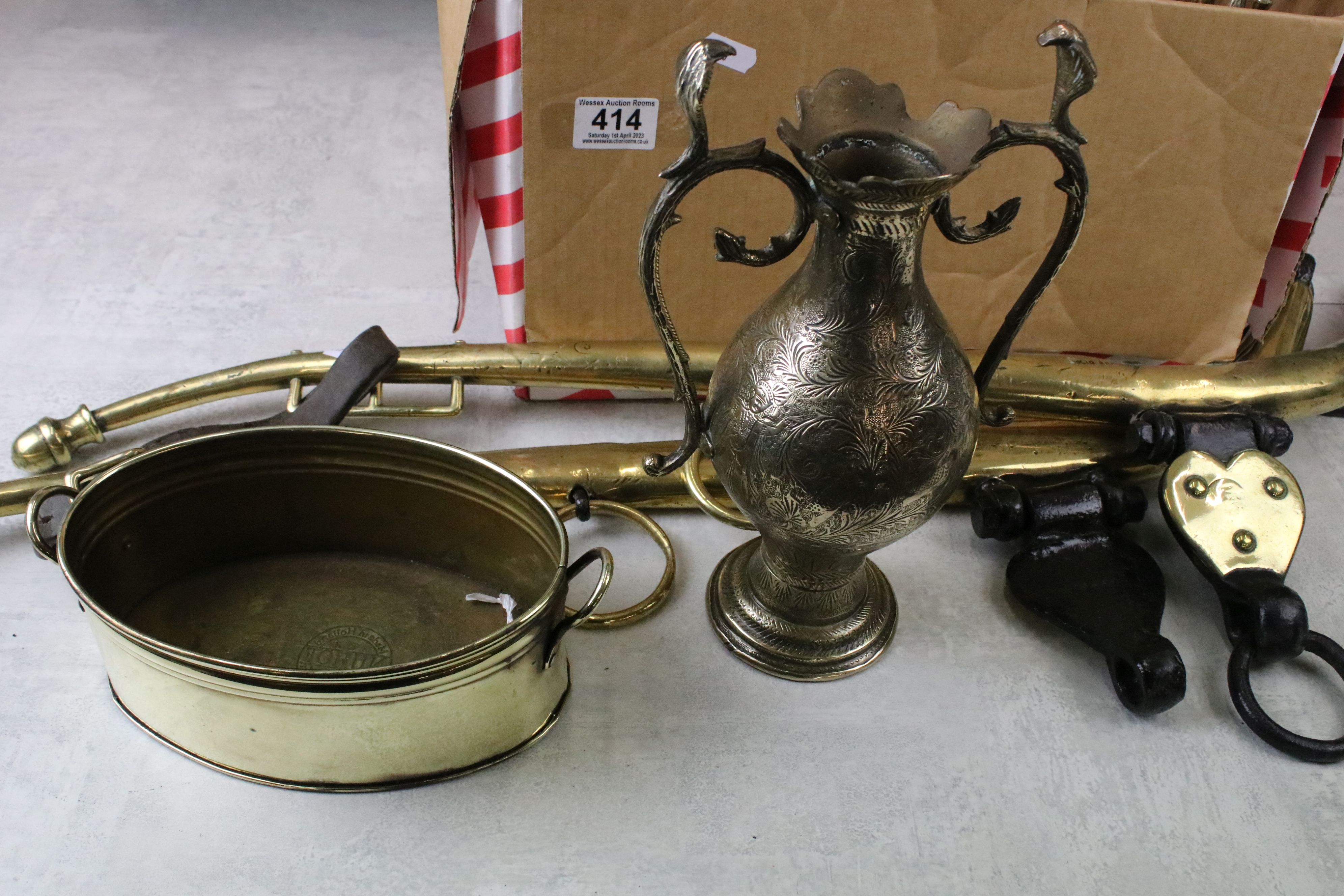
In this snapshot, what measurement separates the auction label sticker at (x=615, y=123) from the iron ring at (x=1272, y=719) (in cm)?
74

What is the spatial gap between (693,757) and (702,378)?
0.45m

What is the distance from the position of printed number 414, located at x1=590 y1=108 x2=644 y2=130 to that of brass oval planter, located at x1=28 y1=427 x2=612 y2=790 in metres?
0.39

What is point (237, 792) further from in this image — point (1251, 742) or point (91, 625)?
point (1251, 742)

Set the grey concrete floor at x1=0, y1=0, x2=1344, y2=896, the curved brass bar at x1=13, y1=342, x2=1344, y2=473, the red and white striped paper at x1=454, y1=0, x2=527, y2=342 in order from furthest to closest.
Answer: the curved brass bar at x1=13, y1=342, x2=1344, y2=473, the red and white striped paper at x1=454, y1=0, x2=527, y2=342, the grey concrete floor at x1=0, y1=0, x2=1344, y2=896

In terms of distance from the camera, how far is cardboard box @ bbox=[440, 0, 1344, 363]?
3.72 feet

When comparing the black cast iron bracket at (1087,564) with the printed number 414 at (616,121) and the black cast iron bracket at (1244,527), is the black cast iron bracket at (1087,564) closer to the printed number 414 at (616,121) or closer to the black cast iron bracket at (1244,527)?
the black cast iron bracket at (1244,527)

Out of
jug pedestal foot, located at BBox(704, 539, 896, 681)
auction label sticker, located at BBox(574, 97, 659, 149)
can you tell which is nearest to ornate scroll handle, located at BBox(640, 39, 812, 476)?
jug pedestal foot, located at BBox(704, 539, 896, 681)

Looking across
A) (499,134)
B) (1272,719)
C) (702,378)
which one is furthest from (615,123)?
(1272,719)

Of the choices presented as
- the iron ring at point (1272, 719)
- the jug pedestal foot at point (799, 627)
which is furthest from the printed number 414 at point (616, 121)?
the iron ring at point (1272, 719)

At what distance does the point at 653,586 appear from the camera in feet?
3.62

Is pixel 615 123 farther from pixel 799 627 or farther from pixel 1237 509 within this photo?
pixel 1237 509

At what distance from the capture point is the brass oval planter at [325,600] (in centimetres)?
82

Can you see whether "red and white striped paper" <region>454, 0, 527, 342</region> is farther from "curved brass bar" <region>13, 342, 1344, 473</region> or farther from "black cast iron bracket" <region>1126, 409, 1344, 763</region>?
Answer: "black cast iron bracket" <region>1126, 409, 1344, 763</region>

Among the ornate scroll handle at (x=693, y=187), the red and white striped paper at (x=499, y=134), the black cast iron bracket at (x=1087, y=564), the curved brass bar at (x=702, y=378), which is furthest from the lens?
the curved brass bar at (x=702, y=378)
